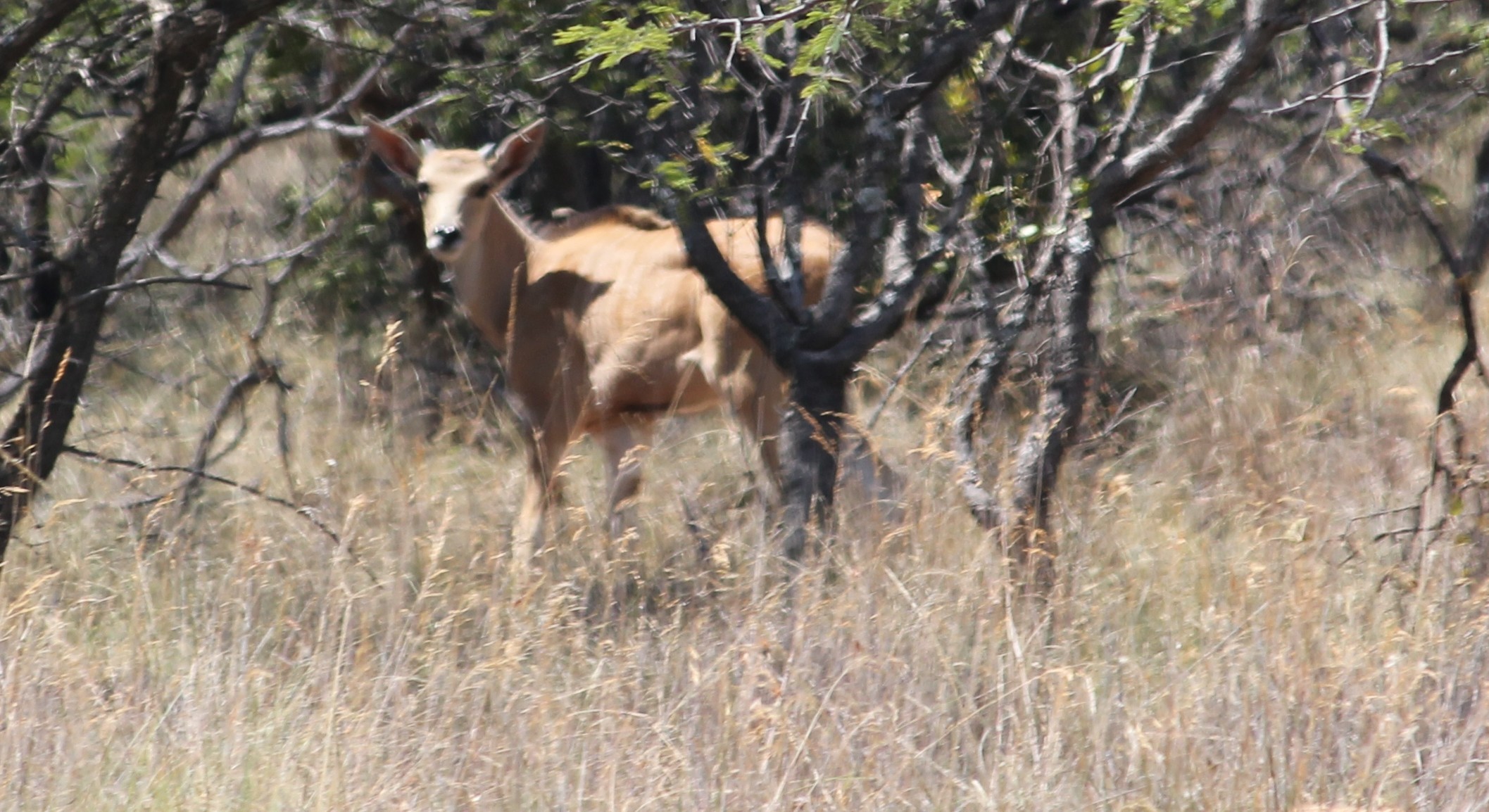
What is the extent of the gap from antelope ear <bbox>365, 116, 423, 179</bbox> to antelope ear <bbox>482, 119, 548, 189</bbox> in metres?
0.32

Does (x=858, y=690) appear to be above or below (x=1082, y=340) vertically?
below

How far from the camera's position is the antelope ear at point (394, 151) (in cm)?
688

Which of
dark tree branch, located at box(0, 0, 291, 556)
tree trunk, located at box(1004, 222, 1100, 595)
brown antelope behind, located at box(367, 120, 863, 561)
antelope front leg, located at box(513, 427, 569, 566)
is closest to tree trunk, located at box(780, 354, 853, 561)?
tree trunk, located at box(1004, 222, 1100, 595)

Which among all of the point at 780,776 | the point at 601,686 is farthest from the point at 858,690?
the point at 601,686

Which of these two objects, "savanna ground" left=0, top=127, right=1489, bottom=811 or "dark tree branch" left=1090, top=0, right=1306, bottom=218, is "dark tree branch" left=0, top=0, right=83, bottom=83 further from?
"dark tree branch" left=1090, top=0, right=1306, bottom=218

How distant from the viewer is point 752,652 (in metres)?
4.20

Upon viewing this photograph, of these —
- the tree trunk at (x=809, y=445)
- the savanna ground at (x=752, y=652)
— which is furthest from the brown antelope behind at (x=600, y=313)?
the tree trunk at (x=809, y=445)

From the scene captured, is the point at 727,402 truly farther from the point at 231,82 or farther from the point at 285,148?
the point at 285,148

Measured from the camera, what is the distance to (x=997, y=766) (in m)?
3.78

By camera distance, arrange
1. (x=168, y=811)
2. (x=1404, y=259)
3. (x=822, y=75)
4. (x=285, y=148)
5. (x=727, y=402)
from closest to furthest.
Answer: (x=168, y=811), (x=822, y=75), (x=727, y=402), (x=1404, y=259), (x=285, y=148)

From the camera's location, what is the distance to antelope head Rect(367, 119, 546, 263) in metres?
6.81

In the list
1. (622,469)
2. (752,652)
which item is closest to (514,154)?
(622,469)

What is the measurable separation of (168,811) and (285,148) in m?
10.8

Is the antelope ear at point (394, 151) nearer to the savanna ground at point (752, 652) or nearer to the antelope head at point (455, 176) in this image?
the antelope head at point (455, 176)
